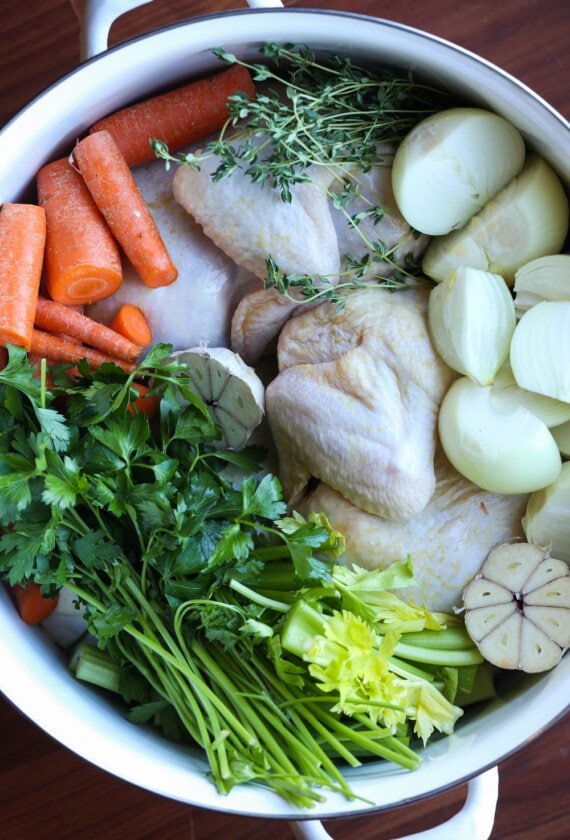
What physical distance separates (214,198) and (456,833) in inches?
40.1

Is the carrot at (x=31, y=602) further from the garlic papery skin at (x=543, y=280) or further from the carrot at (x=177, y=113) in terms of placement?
the garlic papery skin at (x=543, y=280)

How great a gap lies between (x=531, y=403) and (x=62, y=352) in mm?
768

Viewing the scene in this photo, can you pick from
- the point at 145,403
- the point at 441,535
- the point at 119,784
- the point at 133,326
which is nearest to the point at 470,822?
the point at 441,535

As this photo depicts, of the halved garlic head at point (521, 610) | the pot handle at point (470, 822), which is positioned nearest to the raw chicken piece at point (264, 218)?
the halved garlic head at point (521, 610)

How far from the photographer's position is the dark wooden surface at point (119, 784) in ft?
5.14

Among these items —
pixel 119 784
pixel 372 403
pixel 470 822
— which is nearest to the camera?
pixel 470 822

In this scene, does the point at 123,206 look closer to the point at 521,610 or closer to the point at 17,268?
the point at 17,268

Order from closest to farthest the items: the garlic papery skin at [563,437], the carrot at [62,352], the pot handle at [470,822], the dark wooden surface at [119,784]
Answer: the pot handle at [470,822]
the garlic papery skin at [563,437]
the carrot at [62,352]
the dark wooden surface at [119,784]

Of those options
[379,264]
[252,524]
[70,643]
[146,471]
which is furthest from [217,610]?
[379,264]

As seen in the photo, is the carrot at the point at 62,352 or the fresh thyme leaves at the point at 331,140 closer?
the fresh thyme leaves at the point at 331,140

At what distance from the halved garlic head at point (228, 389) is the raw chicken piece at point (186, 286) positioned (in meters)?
0.06

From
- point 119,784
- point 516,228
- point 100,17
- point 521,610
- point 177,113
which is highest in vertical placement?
point 100,17

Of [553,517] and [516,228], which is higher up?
[516,228]

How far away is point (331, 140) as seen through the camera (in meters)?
1.33
